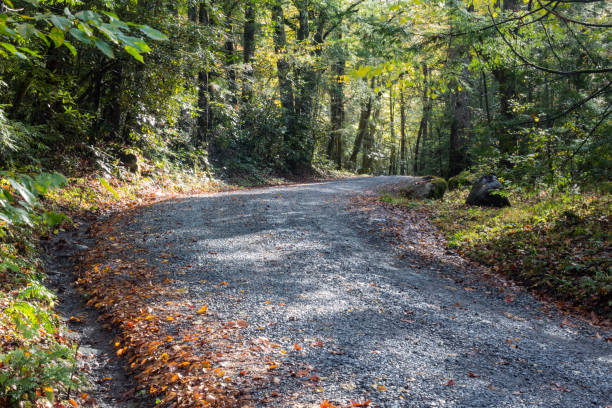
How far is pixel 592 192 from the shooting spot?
10.2m

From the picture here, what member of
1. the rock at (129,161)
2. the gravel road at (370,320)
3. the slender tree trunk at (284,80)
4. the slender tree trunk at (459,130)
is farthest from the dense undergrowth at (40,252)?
the slender tree trunk at (459,130)

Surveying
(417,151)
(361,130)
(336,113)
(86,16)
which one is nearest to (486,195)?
(86,16)

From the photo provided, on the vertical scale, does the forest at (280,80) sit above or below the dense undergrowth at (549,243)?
above

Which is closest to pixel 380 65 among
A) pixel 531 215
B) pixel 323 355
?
pixel 323 355

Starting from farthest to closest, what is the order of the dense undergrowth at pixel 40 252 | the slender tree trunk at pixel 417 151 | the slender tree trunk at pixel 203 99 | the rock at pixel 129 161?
the slender tree trunk at pixel 417 151 → the slender tree trunk at pixel 203 99 → the rock at pixel 129 161 → the dense undergrowth at pixel 40 252

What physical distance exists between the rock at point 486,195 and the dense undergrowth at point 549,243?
400mm

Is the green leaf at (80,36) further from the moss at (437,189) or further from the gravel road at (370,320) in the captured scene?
the moss at (437,189)

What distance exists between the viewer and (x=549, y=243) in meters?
7.58

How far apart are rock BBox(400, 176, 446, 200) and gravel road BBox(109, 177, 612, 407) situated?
4.18 m

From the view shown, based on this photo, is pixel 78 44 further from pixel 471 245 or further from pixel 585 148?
pixel 585 148

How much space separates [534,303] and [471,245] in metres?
2.33

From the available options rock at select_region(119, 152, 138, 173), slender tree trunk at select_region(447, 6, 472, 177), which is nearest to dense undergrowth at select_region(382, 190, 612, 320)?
slender tree trunk at select_region(447, 6, 472, 177)

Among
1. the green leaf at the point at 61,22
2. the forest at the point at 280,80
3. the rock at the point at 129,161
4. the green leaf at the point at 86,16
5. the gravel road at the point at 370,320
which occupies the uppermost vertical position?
the forest at the point at 280,80

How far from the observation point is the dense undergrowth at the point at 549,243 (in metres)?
6.26
